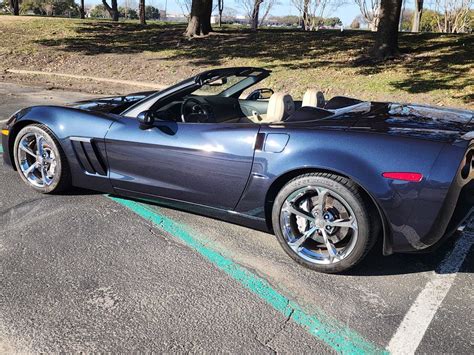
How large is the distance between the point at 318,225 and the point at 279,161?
500 mm

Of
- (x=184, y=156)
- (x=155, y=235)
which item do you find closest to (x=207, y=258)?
(x=155, y=235)

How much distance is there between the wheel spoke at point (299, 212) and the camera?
321 cm

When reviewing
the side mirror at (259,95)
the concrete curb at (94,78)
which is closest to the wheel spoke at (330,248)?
the side mirror at (259,95)

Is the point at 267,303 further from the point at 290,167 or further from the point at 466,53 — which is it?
the point at 466,53

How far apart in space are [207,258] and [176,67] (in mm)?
11672

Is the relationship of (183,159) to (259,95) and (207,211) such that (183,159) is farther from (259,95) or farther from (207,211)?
(259,95)

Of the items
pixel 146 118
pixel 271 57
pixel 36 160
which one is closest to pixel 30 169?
pixel 36 160

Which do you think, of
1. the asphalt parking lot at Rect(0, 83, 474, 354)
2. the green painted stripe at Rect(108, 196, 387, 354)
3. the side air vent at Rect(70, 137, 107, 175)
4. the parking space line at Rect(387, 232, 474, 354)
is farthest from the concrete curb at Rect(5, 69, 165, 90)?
the parking space line at Rect(387, 232, 474, 354)

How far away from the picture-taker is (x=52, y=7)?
58875 mm

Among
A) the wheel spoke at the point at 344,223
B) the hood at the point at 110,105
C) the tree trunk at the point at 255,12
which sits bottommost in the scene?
the wheel spoke at the point at 344,223

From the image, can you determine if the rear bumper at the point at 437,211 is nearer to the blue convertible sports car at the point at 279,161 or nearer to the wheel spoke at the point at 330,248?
the blue convertible sports car at the point at 279,161

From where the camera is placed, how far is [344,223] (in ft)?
10.1

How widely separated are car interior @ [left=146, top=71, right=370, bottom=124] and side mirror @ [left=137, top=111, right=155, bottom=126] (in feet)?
0.14

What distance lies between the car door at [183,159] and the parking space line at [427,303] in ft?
4.53
